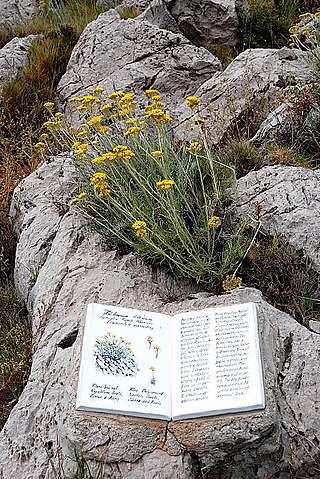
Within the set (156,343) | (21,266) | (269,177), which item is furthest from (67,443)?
(269,177)

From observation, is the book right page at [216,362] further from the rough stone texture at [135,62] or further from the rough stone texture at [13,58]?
the rough stone texture at [13,58]

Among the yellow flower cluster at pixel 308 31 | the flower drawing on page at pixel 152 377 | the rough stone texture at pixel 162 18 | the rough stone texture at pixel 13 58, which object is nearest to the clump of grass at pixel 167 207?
the flower drawing on page at pixel 152 377

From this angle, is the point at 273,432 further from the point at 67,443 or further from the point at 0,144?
the point at 0,144

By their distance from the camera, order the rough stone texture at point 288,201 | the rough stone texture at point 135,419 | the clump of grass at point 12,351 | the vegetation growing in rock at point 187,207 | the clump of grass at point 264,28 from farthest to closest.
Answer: the clump of grass at point 264,28 → the rough stone texture at point 288,201 → the clump of grass at point 12,351 → the vegetation growing in rock at point 187,207 → the rough stone texture at point 135,419

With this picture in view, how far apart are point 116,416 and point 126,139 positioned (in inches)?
95.7

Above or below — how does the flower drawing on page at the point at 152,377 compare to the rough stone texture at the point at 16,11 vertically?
above

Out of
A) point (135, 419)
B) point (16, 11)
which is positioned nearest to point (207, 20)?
point (16, 11)

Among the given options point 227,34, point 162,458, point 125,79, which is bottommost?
point 227,34

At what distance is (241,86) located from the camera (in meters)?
5.99

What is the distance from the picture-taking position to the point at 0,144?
22.5ft

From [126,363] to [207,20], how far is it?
5.96m

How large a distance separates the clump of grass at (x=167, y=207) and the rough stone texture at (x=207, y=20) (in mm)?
4070

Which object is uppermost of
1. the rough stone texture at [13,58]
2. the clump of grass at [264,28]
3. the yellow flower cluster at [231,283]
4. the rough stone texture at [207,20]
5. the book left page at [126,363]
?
the book left page at [126,363]

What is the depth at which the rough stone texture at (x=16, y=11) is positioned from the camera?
10086 mm
